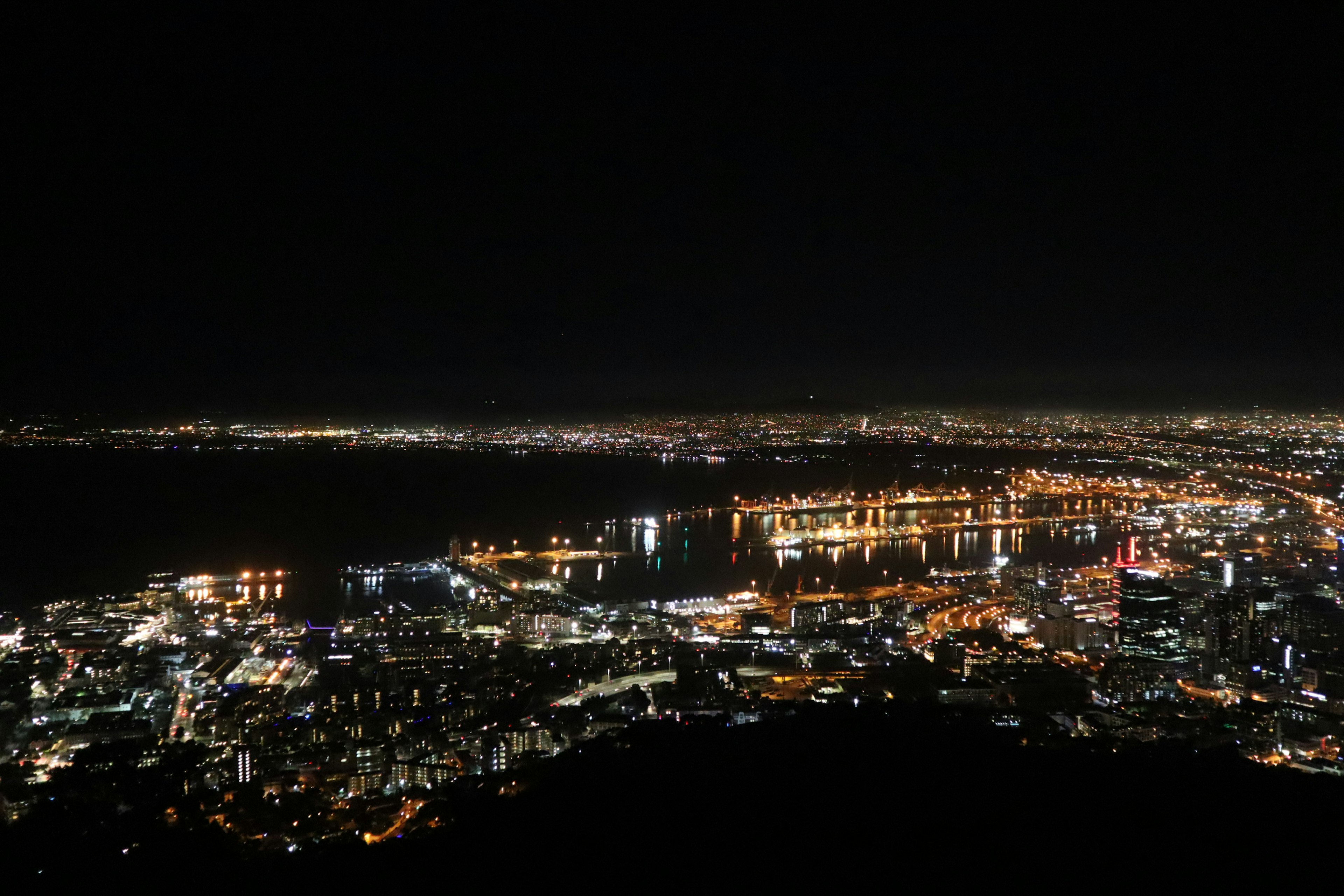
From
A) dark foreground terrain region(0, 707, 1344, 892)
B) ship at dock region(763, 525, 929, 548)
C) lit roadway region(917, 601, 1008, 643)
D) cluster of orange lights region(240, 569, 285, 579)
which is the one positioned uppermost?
dark foreground terrain region(0, 707, 1344, 892)

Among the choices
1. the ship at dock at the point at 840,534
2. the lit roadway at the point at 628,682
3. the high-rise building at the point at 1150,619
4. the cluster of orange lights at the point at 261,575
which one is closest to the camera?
the lit roadway at the point at 628,682

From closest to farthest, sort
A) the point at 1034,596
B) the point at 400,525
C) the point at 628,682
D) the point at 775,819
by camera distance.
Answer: the point at 775,819 → the point at 628,682 → the point at 1034,596 → the point at 400,525

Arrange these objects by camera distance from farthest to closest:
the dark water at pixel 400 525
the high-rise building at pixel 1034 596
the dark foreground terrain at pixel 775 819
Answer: the dark water at pixel 400 525 < the high-rise building at pixel 1034 596 < the dark foreground terrain at pixel 775 819

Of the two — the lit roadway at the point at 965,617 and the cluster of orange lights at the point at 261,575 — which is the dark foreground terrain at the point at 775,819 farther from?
the cluster of orange lights at the point at 261,575

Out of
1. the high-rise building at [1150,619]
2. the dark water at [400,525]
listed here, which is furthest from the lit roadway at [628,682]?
the dark water at [400,525]

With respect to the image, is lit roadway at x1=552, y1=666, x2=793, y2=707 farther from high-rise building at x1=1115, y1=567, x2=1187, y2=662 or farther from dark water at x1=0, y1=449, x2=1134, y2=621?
dark water at x1=0, y1=449, x2=1134, y2=621

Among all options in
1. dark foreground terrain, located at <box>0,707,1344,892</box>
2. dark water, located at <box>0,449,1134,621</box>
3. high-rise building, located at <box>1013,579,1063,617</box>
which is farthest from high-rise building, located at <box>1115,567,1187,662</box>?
dark water, located at <box>0,449,1134,621</box>

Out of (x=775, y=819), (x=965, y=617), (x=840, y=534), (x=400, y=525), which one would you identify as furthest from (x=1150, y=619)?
(x=400, y=525)

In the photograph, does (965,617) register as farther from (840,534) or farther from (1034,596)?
(840,534)
